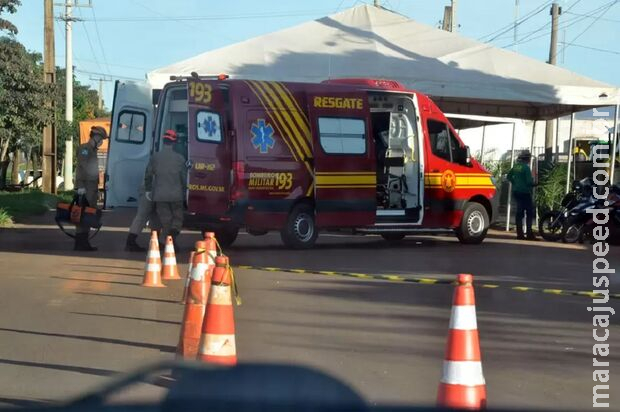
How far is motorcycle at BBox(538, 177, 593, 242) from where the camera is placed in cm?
1800

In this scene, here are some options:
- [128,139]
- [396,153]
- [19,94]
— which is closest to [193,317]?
[396,153]

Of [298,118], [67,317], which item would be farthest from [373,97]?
[67,317]

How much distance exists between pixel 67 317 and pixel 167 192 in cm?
544

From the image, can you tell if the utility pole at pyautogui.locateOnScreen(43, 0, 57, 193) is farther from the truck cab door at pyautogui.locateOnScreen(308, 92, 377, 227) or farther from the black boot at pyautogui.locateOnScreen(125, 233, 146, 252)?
the truck cab door at pyautogui.locateOnScreen(308, 92, 377, 227)

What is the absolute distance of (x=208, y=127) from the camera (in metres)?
14.5

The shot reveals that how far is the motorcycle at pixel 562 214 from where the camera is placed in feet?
59.1

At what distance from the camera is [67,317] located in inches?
350

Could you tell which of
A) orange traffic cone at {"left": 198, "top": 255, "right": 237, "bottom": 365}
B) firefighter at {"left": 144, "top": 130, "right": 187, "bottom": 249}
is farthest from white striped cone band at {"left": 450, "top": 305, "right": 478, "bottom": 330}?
firefighter at {"left": 144, "top": 130, "right": 187, "bottom": 249}

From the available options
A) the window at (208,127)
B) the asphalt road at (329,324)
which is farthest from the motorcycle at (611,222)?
the window at (208,127)

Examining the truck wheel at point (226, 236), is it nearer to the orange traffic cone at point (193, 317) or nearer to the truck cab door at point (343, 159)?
the truck cab door at point (343, 159)

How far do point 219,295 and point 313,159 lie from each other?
9382 mm

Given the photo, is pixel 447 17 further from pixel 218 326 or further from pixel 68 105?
pixel 218 326

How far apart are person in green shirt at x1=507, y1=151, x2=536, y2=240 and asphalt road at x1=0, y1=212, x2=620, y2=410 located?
12.3 ft

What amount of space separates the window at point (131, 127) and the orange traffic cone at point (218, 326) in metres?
12.8
